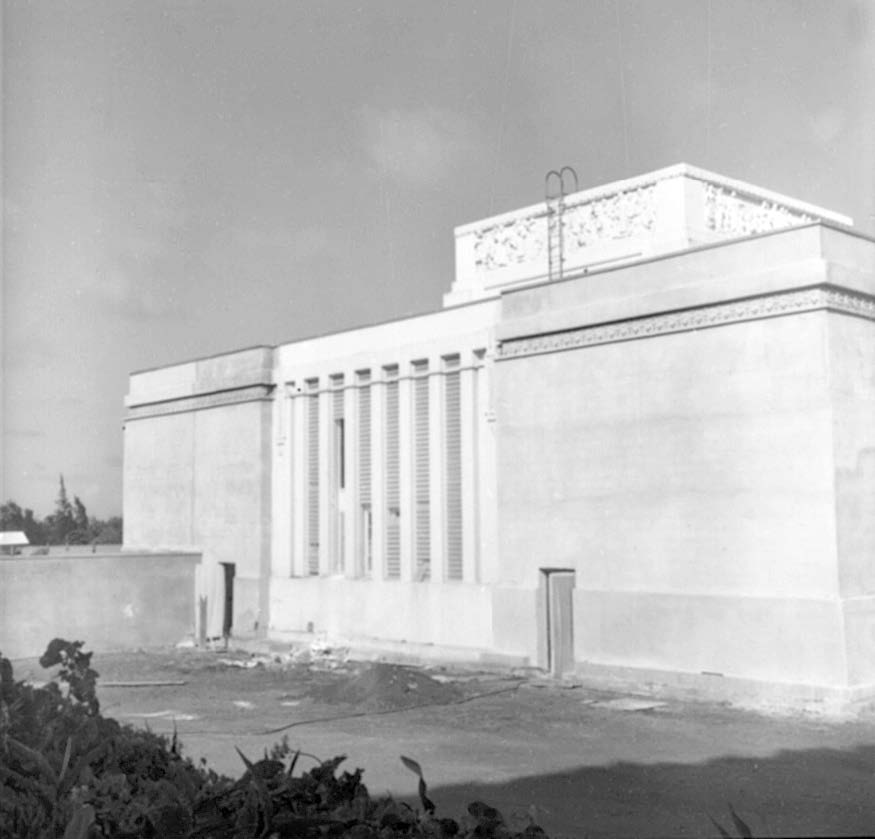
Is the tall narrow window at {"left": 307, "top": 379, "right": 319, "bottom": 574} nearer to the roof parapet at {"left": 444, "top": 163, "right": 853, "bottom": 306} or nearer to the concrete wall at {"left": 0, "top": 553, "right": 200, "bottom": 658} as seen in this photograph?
the concrete wall at {"left": 0, "top": 553, "right": 200, "bottom": 658}

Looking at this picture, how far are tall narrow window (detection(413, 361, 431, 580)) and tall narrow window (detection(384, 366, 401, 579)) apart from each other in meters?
0.60

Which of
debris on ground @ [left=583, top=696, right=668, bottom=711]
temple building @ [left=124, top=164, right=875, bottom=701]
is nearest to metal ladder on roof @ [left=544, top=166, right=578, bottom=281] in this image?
temple building @ [left=124, top=164, right=875, bottom=701]

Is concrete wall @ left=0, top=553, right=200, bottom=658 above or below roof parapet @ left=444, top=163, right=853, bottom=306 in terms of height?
below

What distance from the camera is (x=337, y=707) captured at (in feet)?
59.9

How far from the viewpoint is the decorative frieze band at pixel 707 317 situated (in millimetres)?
16828

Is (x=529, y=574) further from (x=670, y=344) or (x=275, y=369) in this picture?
(x=275, y=369)

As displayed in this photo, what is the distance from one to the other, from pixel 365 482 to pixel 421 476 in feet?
6.77

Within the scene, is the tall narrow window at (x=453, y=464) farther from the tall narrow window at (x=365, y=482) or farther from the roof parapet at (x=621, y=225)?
the roof parapet at (x=621, y=225)

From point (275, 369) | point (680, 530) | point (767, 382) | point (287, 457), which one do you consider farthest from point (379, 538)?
point (767, 382)

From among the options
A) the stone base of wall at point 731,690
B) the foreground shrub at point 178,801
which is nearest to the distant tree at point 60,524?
the stone base of wall at point 731,690

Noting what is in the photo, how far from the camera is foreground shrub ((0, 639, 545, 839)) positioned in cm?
416

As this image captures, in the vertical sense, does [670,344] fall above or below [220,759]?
above

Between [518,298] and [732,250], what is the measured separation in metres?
4.99

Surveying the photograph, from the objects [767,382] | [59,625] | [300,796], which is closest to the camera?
[300,796]
